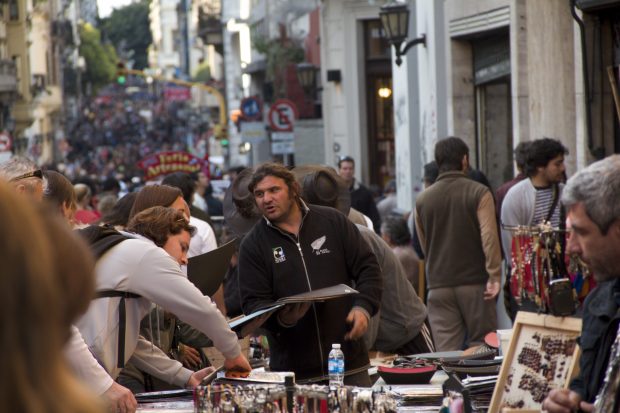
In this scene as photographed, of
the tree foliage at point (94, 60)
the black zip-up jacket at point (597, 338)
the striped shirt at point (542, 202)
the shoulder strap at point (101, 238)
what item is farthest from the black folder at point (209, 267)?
the tree foliage at point (94, 60)

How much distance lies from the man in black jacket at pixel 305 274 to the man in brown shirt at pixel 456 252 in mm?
3226

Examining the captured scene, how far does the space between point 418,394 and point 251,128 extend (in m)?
27.7

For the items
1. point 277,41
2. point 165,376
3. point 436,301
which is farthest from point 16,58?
point 165,376

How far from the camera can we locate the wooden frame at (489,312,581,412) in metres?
4.57

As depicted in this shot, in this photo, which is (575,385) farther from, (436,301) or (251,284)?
(436,301)

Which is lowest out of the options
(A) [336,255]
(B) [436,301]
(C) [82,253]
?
(B) [436,301]

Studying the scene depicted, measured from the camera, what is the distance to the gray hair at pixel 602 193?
4.26 meters

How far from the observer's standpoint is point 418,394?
5746 millimetres

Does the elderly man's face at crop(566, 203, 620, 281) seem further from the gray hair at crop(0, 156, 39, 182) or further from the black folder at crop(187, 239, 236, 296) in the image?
the black folder at crop(187, 239, 236, 296)

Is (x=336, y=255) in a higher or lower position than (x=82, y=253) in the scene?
lower

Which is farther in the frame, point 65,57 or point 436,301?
point 65,57

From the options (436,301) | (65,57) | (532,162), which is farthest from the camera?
(65,57)

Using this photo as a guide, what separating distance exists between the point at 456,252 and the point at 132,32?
18011 cm

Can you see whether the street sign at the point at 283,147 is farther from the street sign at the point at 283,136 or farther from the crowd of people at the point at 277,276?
the crowd of people at the point at 277,276
